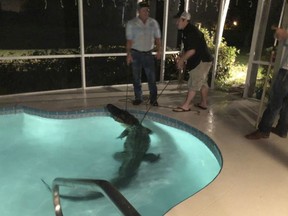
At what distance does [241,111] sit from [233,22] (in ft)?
13.2

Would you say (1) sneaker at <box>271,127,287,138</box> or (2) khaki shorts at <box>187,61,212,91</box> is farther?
(2) khaki shorts at <box>187,61,212,91</box>

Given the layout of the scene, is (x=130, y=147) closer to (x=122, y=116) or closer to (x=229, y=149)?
(x=122, y=116)

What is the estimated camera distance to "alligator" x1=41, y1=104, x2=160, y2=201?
3391 mm

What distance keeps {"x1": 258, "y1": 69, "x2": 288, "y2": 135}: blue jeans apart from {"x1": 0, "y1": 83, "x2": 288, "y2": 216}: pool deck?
0.60 feet

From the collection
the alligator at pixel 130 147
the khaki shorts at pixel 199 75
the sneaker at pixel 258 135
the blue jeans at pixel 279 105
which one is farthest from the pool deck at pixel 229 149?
the khaki shorts at pixel 199 75

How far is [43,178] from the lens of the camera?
139 inches

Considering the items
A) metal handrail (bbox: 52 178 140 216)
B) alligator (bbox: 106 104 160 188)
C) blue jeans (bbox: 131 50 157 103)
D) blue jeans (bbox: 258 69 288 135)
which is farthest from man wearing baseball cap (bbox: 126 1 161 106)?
metal handrail (bbox: 52 178 140 216)

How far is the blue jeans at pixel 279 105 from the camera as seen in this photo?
3.01m

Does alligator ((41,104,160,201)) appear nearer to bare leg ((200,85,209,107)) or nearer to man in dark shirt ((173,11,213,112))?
man in dark shirt ((173,11,213,112))

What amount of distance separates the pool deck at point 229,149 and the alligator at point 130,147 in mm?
328

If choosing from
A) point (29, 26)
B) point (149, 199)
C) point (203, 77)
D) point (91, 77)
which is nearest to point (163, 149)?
point (149, 199)

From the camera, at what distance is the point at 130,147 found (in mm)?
4059

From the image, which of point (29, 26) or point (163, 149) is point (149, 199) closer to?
point (163, 149)

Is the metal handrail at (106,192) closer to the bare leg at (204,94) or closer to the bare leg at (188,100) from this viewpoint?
the bare leg at (188,100)
